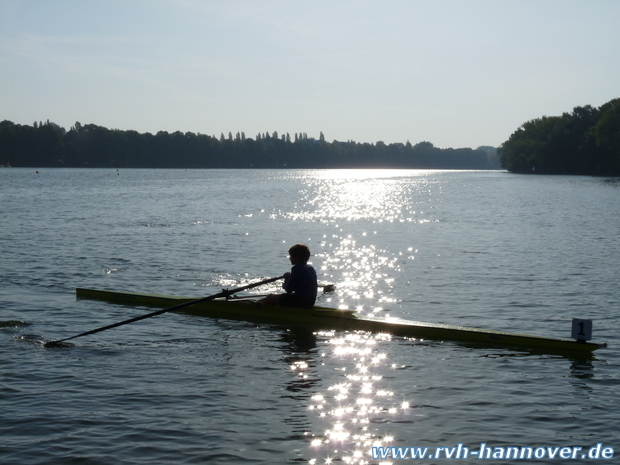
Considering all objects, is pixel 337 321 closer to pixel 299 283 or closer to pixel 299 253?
pixel 299 283

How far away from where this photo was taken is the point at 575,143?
5197 inches

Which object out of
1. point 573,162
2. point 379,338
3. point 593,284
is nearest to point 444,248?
point 593,284

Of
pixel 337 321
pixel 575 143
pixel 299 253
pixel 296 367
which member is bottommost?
pixel 296 367

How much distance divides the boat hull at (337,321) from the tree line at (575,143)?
111 m

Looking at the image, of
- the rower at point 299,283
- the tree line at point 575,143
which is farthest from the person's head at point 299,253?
the tree line at point 575,143

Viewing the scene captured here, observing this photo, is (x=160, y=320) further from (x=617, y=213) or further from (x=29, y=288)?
(x=617, y=213)

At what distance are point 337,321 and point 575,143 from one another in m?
131

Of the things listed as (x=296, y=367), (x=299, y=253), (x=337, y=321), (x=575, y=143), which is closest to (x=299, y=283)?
(x=299, y=253)

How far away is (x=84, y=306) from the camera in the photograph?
15930mm

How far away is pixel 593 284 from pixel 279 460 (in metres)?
14.3

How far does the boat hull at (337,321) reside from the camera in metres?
11.9

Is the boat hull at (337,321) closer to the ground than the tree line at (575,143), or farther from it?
closer to the ground

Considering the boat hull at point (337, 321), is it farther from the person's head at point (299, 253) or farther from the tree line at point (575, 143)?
the tree line at point (575, 143)

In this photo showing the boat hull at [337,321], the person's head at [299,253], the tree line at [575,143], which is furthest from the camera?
Answer: the tree line at [575,143]
